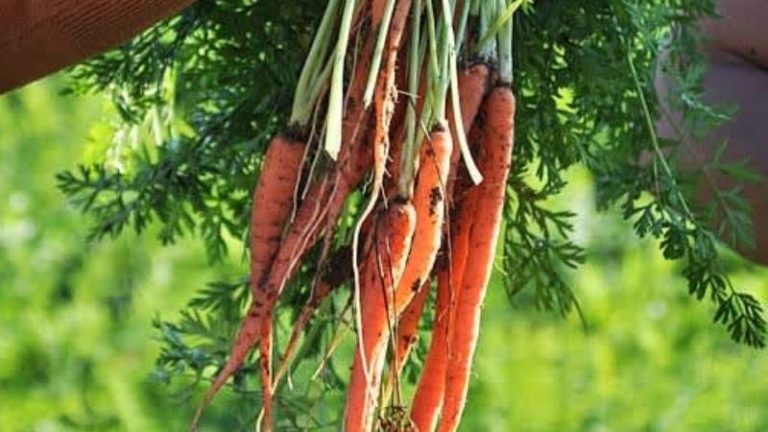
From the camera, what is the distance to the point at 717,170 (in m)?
1.31

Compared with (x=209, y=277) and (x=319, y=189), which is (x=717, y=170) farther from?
(x=209, y=277)

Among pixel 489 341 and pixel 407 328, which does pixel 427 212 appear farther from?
pixel 489 341

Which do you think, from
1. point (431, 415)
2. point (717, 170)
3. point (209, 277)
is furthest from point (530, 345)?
point (431, 415)

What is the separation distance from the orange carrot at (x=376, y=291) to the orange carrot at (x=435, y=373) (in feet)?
0.14

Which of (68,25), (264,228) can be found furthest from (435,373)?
(68,25)

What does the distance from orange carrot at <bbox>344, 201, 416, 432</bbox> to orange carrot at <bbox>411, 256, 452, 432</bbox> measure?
4 centimetres

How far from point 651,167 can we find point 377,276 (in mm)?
284

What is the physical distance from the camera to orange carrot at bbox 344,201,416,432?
3.27ft

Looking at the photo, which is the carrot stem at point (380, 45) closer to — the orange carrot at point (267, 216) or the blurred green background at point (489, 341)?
the orange carrot at point (267, 216)

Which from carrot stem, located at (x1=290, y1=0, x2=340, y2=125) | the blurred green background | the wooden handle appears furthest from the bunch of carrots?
the blurred green background

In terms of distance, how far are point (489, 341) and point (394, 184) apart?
1.59 m

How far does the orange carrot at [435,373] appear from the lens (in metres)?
1.07

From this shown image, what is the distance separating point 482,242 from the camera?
106cm

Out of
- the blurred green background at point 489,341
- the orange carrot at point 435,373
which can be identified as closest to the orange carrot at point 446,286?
the orange carrot at point 435,373
